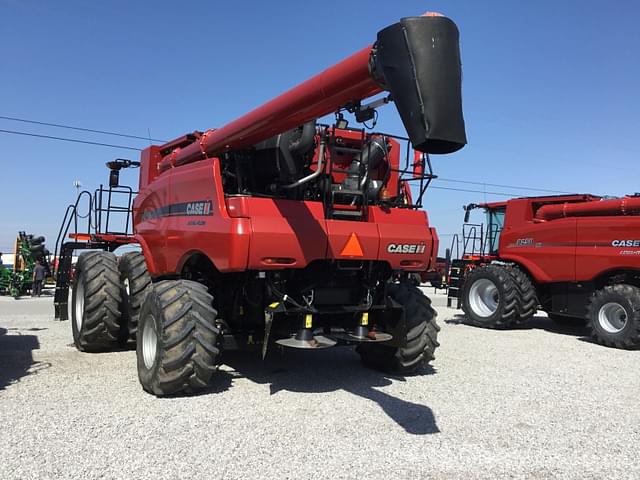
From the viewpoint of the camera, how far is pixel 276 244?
17.3 feet

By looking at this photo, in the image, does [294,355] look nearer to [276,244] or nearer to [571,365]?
[276,244]

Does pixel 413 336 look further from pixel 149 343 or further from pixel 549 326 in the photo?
pixel 549 326

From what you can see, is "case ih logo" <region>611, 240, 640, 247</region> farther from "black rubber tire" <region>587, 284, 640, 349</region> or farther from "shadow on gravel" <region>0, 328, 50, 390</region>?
"shadow on gravel" <region>0, 328, 50, 390</region>

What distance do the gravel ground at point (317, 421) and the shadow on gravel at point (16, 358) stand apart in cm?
3

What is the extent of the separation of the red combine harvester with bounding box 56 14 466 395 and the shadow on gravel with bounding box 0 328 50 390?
767mm

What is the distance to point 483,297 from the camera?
1238 cm

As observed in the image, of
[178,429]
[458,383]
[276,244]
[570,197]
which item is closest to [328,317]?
[276,244]

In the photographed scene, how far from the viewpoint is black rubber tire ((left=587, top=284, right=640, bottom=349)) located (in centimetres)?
912

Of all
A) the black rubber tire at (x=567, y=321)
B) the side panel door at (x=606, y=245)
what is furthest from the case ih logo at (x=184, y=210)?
the black rubber tire at (x=567, y=321)

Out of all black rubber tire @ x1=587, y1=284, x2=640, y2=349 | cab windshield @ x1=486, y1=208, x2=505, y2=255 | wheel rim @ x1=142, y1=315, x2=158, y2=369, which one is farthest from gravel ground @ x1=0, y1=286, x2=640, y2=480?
cab windshield @ x1=486, y1=208, x2=505, y2=255

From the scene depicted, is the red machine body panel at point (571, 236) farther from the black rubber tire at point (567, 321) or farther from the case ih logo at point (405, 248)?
the case ih logo at point (405, 248)

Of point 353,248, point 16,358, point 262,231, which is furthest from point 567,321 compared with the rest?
point 16,358

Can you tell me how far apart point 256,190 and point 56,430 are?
3058mm

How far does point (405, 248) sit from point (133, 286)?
12.1 ft
